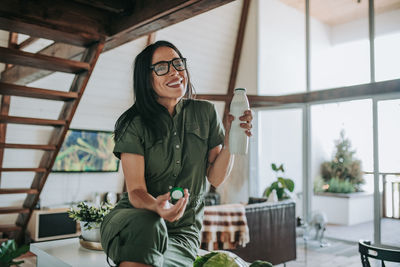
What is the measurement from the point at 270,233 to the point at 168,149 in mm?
3365

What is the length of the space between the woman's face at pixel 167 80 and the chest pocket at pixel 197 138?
0.40 feet

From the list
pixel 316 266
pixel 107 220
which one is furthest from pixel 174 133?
pixel 316 266

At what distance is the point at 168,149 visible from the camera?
1224mm

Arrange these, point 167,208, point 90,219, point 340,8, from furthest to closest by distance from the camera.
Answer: point 340,8 < point 90,219 < point 167,208

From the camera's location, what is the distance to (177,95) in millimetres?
1273

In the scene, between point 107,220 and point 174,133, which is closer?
point 107,220

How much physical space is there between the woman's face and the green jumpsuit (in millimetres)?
65

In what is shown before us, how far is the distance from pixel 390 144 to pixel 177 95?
552 cm

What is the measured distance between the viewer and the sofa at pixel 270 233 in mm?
4051

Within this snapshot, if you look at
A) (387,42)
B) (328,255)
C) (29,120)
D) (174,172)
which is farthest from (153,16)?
(387,42)

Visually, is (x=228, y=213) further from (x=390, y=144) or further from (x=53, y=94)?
(x=390, y=144)

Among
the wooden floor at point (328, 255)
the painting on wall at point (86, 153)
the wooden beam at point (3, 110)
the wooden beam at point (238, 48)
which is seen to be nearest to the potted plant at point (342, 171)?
the wooden floor at point (328, 255)

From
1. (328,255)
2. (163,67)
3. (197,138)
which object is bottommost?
(328,255)

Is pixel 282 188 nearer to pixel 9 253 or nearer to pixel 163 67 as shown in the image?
pixel 163 67
